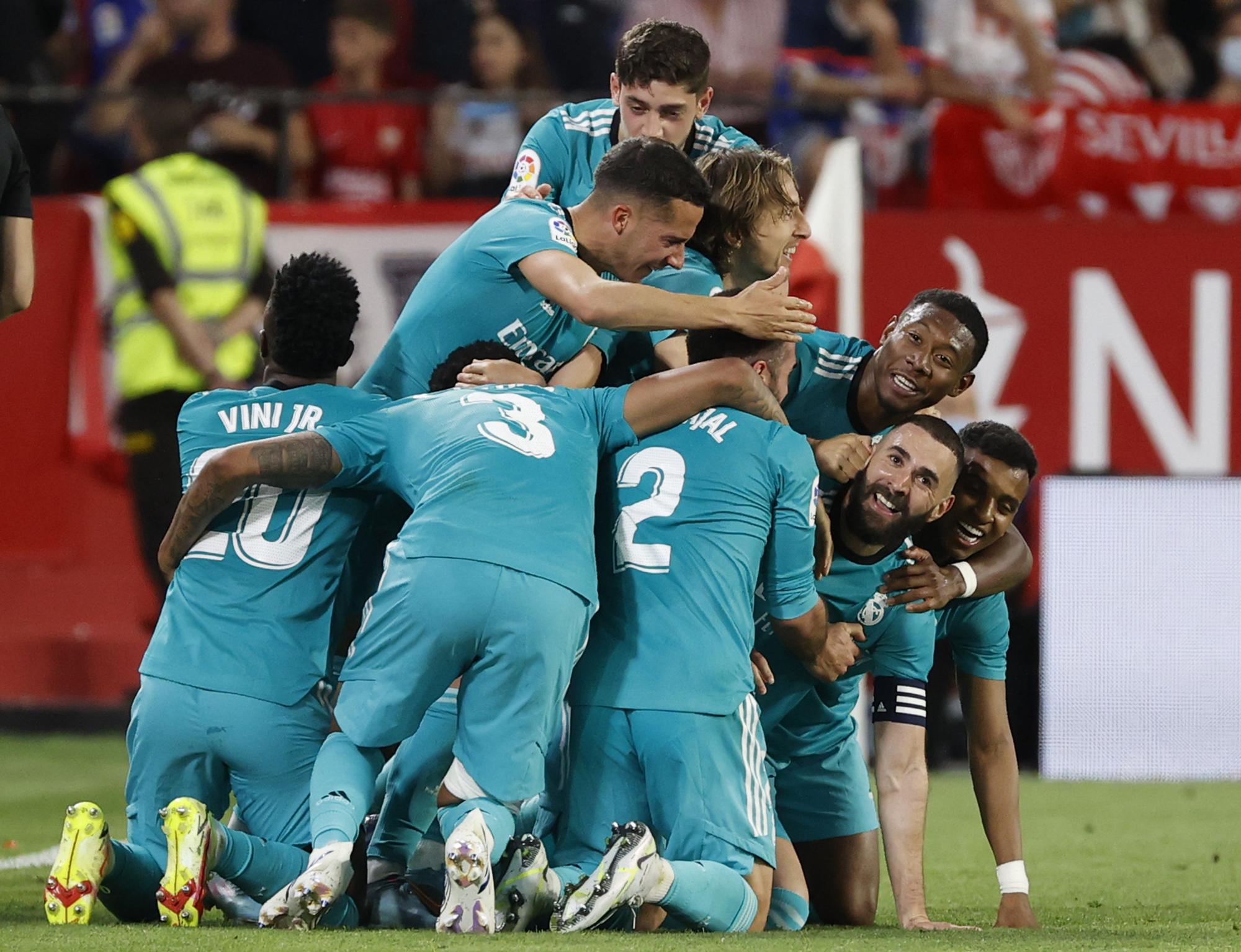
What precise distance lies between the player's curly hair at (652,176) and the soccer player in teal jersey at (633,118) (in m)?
0.53

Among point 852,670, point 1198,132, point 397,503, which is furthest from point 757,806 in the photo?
point 1198,132

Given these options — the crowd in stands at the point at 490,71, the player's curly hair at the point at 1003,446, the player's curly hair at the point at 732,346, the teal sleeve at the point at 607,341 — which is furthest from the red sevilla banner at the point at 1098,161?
the player's curly hair at the point at 732,346

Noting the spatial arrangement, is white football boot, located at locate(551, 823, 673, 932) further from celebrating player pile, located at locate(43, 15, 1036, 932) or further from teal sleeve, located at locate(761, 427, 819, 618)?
teal sleeve, located at locate(761, 427, 819, 618)

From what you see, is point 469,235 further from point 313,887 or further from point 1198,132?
point 1198,132

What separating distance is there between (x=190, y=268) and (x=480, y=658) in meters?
5.84

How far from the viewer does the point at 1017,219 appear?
32.7ft

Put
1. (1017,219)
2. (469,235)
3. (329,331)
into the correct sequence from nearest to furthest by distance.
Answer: (329,331) → (469,235) → (1017,219)

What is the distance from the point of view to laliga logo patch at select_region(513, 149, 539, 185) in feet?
19.4

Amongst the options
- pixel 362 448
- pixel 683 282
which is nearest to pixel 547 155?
pixel 683 282

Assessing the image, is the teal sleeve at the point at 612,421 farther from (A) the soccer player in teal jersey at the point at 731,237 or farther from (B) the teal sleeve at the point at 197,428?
(B) the teal sleeve at the point at 197,428

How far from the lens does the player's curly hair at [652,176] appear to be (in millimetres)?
5188

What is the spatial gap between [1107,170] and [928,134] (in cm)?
102

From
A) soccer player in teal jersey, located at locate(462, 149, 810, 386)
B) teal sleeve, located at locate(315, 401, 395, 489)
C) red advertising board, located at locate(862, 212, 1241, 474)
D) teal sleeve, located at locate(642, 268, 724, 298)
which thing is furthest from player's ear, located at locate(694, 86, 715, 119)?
red advertising board, located at locate(862, 212, 1241, 474)

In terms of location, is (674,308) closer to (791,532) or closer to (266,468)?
(791,532)
